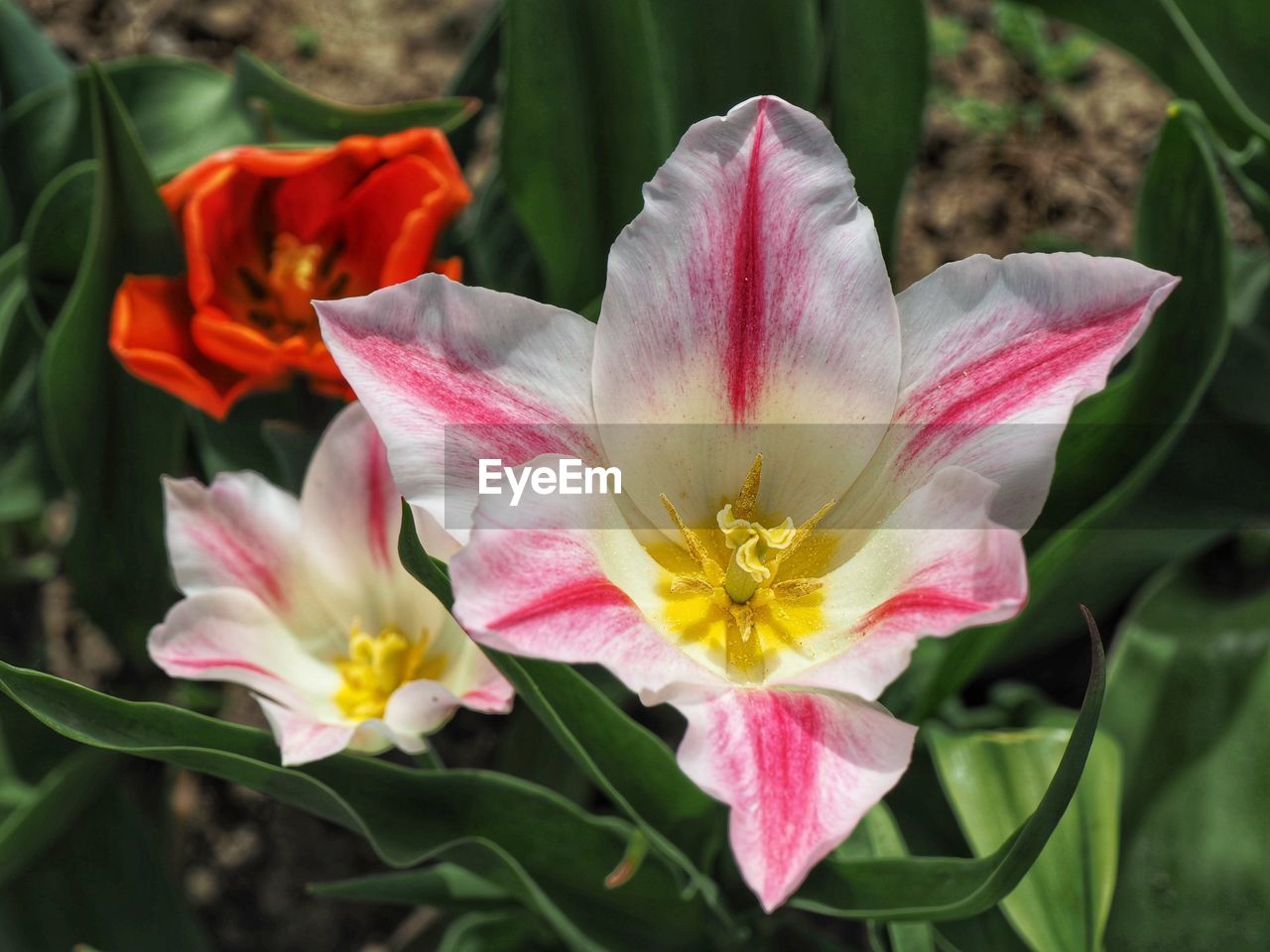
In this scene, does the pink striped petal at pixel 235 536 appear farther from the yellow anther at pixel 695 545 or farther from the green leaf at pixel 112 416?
the yellow anther at pixel 695 545

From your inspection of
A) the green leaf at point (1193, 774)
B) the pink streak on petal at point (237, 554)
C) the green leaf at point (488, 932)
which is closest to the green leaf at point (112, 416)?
the pink streak on petal at point (237, 554)

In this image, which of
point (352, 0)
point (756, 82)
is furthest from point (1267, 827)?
point (352, 0)

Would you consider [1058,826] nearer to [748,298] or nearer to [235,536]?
[748,298]

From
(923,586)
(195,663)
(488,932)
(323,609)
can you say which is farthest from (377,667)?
(923,586)

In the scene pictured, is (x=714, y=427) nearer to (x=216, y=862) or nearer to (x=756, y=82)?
(x=756, y=82)

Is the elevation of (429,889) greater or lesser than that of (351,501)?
lesser

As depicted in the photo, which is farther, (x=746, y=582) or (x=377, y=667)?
(x=377, y=667)
